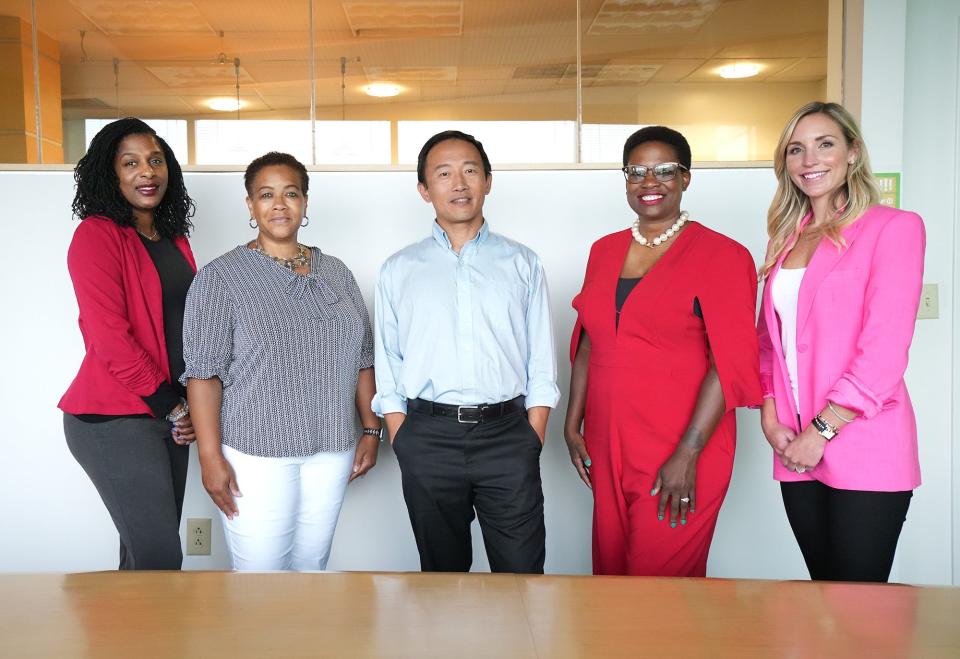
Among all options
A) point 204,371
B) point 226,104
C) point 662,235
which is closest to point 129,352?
point 204,371

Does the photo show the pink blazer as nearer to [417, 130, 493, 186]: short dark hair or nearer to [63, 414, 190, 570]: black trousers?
[417, 130, 493, 186]: short dark hair

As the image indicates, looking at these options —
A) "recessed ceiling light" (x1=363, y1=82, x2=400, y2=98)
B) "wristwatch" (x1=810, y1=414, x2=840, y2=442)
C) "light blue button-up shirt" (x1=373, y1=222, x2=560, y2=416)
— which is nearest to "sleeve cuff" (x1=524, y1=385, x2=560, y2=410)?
"light blue button-up shirt" (x1=373, y1=222, x2=560, y2=416)

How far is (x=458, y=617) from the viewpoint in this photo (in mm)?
1119

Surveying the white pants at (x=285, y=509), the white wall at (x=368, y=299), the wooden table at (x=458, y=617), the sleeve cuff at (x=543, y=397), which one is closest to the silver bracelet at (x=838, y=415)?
the wooden table at (x=458, y=617)

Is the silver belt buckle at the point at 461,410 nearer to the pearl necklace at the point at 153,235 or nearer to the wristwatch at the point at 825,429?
the wristwatch at the point at 825,429

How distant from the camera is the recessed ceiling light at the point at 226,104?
2902mm

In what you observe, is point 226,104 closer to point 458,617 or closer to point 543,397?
point 543,397

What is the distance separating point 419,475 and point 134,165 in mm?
1200

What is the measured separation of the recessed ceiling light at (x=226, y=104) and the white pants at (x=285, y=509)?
1.40 m

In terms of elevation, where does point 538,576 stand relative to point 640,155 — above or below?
below

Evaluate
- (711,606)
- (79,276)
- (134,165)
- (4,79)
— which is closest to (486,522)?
(711,606)

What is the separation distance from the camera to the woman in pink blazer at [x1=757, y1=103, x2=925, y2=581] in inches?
68.7

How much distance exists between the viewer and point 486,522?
2.16 m

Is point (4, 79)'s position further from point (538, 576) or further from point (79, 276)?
point (538, 576)
